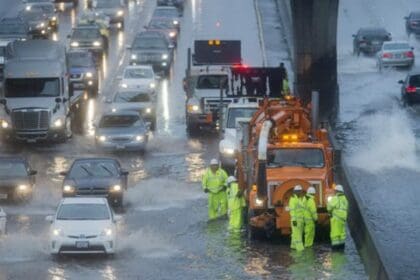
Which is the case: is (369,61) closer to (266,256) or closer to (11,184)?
(11,184)

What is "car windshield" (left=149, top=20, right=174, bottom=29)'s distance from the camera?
8153 cm

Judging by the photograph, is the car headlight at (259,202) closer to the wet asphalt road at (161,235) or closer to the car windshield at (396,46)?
the wet asphalt road at (161,235)

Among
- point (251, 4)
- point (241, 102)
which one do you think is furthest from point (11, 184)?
point (251, 4)

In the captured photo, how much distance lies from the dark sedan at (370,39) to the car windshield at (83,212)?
46.6 m

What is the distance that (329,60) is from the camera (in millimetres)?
62438

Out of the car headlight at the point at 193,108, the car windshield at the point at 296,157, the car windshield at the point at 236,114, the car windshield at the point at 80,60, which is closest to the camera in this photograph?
the car windshield at the point at 296,157

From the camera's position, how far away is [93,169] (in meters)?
43.1

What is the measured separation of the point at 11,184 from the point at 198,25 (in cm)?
4449

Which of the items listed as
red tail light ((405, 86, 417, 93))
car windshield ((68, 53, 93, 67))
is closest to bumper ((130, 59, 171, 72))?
car windshield ((68, 53, 93, 67))

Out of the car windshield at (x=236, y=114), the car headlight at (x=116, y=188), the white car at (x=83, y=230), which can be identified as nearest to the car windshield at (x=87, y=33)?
the car windshield at (x=236, y=114)

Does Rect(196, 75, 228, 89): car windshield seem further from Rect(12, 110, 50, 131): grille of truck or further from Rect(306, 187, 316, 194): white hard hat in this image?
Rect(306, 187, 316, 194): white hard hat

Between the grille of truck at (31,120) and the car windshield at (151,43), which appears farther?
the car windshield at (151,43)

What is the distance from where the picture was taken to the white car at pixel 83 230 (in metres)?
35.0

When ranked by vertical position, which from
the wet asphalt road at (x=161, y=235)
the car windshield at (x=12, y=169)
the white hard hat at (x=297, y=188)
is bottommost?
the wet asphalt road at (x=161, y=235)
